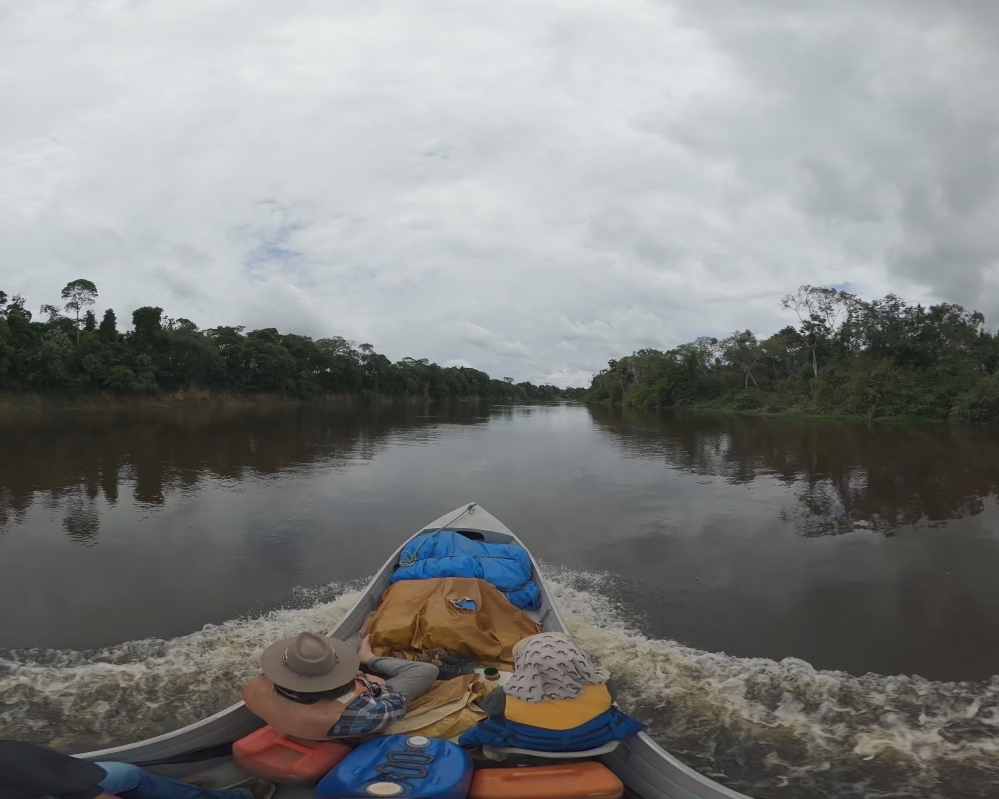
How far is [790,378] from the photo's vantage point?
57.5m

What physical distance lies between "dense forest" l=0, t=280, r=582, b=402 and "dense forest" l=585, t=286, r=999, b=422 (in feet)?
131

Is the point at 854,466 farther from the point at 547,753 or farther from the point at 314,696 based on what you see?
the point at 314,696

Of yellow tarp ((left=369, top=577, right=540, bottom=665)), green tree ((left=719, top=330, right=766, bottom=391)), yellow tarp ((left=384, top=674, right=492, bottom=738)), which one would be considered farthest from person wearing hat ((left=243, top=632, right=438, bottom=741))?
green tree ((left=719, top=330, right=766, bottom=391))

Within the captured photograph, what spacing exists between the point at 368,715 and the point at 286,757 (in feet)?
1.50

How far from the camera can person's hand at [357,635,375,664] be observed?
4.02 m

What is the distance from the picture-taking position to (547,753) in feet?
9.93

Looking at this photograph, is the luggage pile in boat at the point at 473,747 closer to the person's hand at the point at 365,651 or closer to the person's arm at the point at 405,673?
the person's arm at the point at 405,673

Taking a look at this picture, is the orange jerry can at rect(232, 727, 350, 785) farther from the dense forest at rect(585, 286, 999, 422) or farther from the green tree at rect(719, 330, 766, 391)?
the green tree at rect(719, 330, 766, 391)

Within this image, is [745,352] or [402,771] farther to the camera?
[745,352]

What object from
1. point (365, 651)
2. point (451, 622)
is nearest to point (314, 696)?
point (365, 651)

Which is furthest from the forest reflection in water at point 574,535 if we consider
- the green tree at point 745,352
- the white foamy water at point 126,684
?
the green tree at point 745,352

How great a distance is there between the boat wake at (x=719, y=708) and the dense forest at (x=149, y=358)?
37.8 m

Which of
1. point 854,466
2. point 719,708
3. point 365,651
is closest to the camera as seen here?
point 365,651

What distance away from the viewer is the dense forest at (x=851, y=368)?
40062 mm
